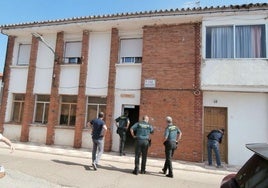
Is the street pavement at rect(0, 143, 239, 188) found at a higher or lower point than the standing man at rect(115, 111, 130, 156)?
lower

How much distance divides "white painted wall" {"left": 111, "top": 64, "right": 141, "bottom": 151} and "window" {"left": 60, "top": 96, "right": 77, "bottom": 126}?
246 centimetres

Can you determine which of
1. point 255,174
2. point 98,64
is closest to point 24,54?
point 98,64

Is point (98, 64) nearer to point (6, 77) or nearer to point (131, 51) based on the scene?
point (131, 51)

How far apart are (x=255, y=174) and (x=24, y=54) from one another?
14870 mm

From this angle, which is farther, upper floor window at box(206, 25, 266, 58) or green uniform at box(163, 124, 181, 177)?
upper floor window at box(206, 25, 266, 58)

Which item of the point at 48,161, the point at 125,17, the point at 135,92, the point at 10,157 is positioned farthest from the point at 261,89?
the point at 10,157

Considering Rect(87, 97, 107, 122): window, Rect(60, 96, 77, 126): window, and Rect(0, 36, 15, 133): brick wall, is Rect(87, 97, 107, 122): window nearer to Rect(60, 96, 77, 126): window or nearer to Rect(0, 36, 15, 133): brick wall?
Rect(60, 96, 77, 126): window

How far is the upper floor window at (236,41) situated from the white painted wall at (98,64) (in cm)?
508

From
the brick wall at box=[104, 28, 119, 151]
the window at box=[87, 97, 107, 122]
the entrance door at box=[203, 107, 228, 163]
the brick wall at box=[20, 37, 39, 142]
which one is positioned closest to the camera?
the entrance door at box=[203, 107, 228, 163]

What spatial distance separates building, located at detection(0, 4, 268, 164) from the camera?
1053 cm

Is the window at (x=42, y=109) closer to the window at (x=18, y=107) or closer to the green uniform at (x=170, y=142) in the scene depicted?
the window at (x=18, y=107)

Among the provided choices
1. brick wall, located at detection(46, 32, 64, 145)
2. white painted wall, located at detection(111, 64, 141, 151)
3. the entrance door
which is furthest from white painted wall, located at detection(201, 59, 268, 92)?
brick wall, located at detection(46, 32, 64, 145)

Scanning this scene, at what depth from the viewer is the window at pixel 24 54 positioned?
579 inches

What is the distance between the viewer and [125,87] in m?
12.2
